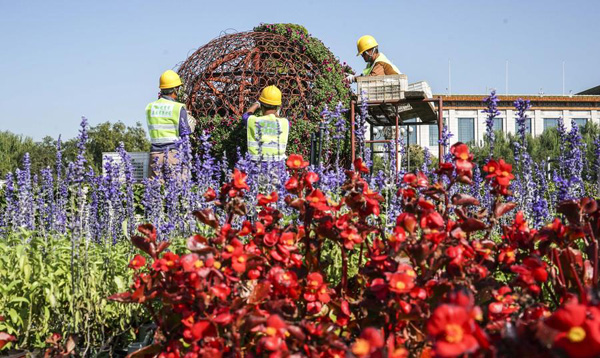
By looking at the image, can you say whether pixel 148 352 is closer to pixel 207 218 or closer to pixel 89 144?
pixel 207 218

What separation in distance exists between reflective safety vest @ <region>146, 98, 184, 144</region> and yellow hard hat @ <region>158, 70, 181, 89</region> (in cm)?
33

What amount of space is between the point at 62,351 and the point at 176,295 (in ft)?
2.61

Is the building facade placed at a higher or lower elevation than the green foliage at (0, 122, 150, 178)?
higher

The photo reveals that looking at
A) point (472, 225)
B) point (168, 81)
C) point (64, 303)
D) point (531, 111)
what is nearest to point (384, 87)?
point (168, 81)

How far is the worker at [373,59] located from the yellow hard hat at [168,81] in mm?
2744

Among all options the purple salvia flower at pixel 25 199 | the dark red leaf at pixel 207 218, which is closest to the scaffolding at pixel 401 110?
the purple salvia flower at pixel 25 199

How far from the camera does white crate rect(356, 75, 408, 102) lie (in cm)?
802

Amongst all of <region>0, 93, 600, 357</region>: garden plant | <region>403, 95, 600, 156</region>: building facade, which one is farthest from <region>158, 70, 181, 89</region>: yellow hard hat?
<region>403, 95, 600, 156</region>: building facade

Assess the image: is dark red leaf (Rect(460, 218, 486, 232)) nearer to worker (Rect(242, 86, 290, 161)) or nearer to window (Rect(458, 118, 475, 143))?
worker (Rect(242, 86, 290, 161))

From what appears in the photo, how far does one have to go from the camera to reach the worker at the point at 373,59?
8648mm

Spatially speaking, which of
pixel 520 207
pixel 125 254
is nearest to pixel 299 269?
pixel 125 254

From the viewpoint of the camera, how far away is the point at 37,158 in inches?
1646

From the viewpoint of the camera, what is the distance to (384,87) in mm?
8094

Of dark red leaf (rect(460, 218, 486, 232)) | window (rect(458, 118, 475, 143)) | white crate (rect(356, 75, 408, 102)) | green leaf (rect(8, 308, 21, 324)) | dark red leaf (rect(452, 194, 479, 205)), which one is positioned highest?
window (rect(458, 118, 475, 143))
